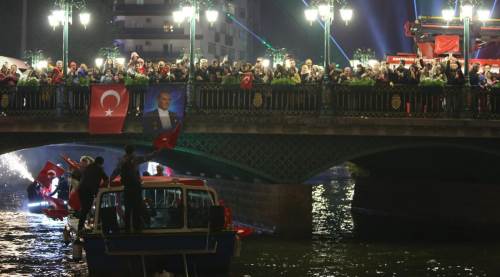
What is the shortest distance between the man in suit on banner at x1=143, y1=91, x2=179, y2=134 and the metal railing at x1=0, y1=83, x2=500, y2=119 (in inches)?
20.8

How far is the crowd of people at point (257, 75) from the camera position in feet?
114

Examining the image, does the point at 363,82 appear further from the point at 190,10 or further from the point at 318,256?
the point at 318,256

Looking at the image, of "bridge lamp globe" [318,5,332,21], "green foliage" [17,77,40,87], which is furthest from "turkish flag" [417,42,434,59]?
"green foliage" [17,77,40,87]

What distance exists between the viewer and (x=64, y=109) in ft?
114

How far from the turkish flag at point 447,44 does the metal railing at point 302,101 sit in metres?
15.2

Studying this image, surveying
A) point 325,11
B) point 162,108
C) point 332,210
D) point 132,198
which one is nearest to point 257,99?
point 162,108

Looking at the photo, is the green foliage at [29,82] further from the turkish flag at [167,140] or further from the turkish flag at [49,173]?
the turkish flag at [167,140]

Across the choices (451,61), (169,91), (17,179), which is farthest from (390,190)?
(17,179)

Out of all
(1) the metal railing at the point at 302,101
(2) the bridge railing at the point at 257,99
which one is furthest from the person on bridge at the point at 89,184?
(2) the bridge railing at the point at 257,99

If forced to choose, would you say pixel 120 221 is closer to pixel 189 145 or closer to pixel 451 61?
pixel 189 145

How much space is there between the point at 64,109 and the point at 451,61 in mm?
13933

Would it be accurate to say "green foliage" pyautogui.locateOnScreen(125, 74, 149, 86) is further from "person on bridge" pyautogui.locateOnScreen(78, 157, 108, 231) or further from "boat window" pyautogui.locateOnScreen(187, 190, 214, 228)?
"boat window" pyautogui.locateOnScreen(187, 190, 214, 228)

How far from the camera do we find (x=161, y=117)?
34500 millimetres

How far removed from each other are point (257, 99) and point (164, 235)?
13594 mm
